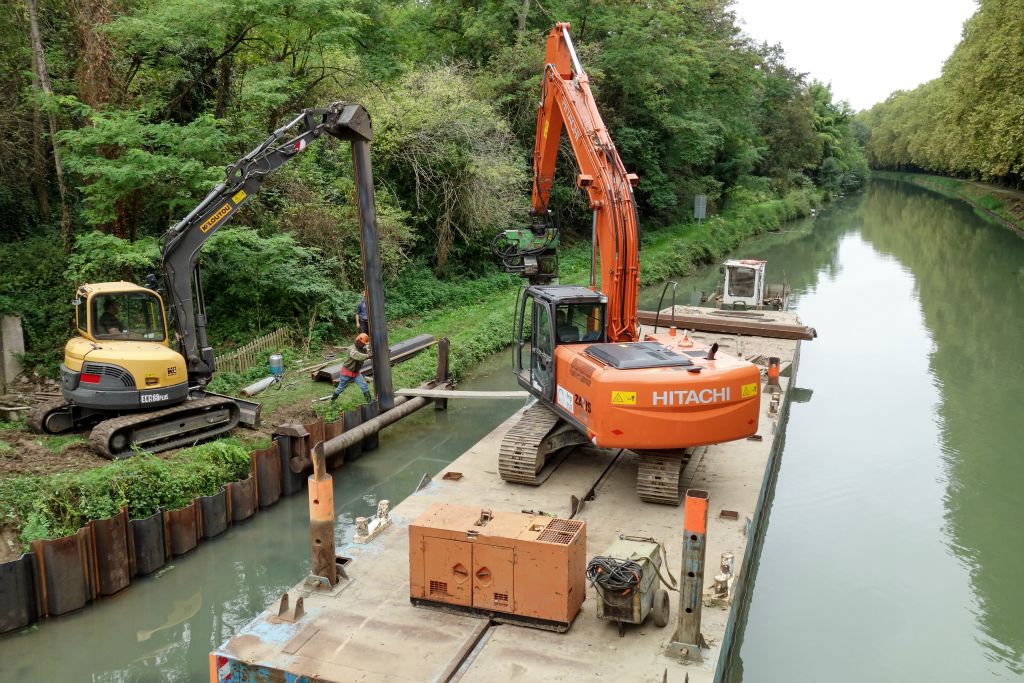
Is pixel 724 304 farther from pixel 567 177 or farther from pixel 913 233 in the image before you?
pixel 913 233

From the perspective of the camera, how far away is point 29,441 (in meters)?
12.0

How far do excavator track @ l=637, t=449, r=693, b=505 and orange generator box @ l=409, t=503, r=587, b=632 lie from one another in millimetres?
2627

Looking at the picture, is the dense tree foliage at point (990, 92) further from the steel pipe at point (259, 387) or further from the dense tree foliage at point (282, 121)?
the steel pipe at point (259, 387)

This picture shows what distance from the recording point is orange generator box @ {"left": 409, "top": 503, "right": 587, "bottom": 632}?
23.6ft

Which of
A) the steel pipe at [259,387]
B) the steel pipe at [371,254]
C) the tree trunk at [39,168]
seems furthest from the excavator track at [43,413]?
the tree trunk at [39,168]

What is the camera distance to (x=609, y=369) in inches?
393

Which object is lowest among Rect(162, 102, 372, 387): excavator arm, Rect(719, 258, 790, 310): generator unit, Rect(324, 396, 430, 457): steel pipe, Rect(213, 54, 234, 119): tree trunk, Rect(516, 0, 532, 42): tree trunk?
Rect(324, 396, 430, 457): steel pipe

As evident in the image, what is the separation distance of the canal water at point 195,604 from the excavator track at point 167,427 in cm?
173

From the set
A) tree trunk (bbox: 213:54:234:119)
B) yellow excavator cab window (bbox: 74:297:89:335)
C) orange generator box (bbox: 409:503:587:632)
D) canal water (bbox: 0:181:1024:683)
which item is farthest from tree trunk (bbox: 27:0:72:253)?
orange generator box (bbox: 409:503:587:632)

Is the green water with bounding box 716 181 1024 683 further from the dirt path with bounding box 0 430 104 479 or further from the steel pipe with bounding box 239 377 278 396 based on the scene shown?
the steel pipe with bounding box 239 377 278 396

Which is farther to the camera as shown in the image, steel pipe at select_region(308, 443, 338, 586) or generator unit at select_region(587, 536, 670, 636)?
steel pipe at select_region(308, 443, 338, 586)

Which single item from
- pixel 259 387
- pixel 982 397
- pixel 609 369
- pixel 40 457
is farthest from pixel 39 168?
pixel 982 397

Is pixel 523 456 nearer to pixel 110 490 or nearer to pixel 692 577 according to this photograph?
pixel 692 577

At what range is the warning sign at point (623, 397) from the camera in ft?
31.8
